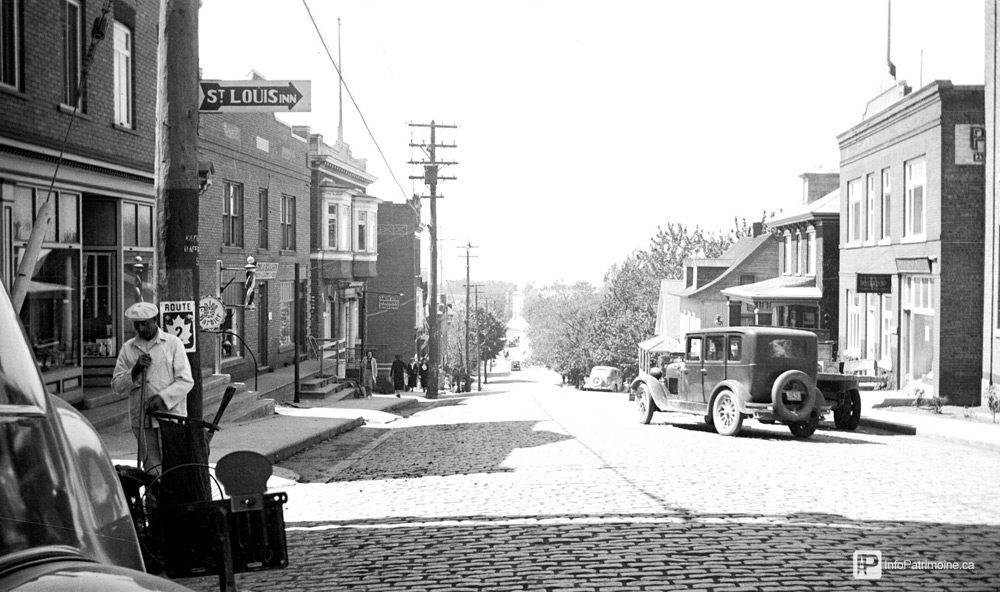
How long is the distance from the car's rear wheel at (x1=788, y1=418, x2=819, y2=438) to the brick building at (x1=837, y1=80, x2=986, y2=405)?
1026cm

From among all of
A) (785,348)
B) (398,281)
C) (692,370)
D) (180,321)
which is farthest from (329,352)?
(180,321)

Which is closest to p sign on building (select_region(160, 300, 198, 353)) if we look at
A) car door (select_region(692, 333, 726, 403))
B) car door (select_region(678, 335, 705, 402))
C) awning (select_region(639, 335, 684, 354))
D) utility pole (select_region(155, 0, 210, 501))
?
utility pole (select_region(155, 0, 210, 501))

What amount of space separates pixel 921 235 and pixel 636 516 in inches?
806

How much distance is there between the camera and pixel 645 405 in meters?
20.5

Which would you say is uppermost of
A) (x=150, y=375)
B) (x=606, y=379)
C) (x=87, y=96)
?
(x=87, y=96)

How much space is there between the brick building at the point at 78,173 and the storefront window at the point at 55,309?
0.02m

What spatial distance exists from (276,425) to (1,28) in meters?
8.12

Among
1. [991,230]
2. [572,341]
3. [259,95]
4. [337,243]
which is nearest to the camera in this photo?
[259,95]

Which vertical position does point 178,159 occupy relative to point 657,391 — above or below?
above

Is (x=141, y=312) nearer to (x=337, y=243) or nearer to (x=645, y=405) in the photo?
(x=645, y=405)

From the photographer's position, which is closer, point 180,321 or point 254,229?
point 180,321

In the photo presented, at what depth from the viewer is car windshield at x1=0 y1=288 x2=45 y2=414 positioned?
8.04 feet

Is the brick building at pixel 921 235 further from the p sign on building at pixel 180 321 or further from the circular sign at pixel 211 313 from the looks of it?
the p sign on building at pixel 180 321

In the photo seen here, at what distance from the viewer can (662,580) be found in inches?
266
